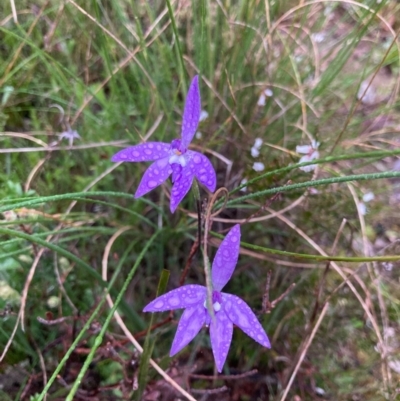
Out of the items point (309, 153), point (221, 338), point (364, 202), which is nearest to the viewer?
point (221, 338)

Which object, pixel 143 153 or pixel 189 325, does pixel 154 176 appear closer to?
pixel 143 153

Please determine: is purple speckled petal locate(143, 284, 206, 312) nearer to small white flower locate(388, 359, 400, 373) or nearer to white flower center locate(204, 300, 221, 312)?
white flower center locate(204, 300, 221, 312)

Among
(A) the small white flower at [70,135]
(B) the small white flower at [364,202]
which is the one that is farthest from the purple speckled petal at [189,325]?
(A) the small white flower at [70,135]

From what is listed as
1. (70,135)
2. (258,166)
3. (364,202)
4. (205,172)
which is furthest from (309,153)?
(70,135)

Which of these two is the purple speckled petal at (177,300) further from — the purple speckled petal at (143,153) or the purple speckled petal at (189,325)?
the purple speckled petal at (143,153)

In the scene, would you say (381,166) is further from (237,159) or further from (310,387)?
(310,387)

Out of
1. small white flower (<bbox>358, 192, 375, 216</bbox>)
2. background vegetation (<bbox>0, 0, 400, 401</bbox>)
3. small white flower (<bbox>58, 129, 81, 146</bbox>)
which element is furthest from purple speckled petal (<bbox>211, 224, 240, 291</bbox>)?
small white flower (<bbox>58, 129, 81, 146</bbox>)

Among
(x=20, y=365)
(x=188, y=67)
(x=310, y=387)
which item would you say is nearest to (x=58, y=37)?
(x=188, y=67)
